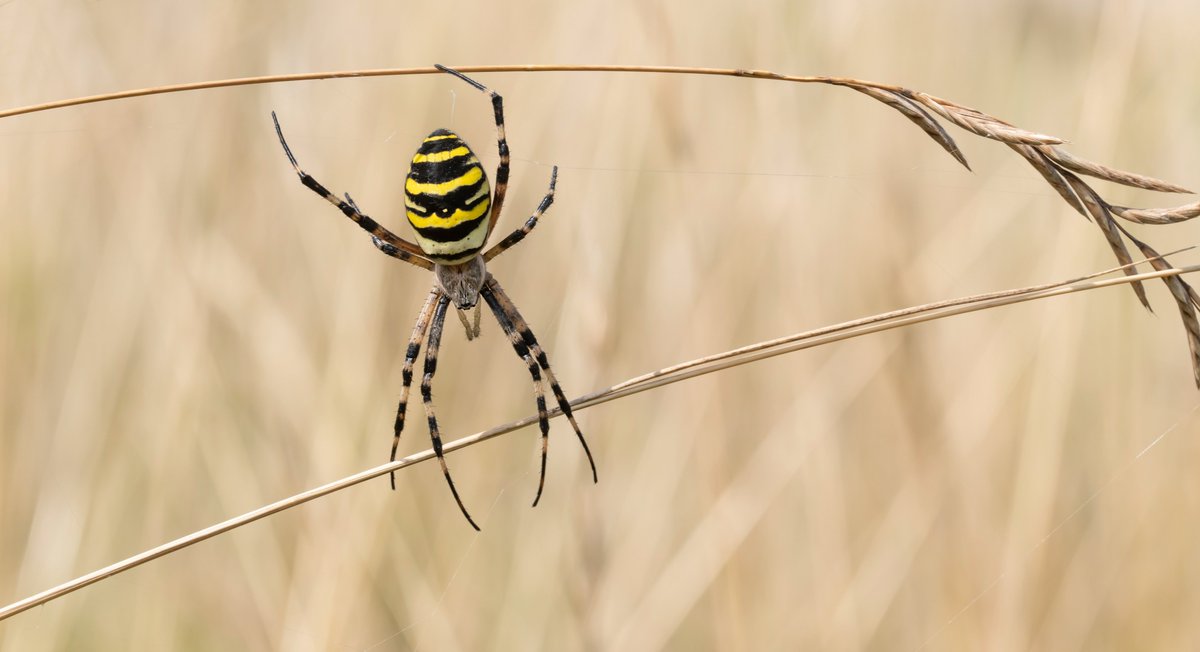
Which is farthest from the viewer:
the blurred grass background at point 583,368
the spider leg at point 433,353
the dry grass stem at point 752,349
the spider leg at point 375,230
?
the spider leg at point 433,353

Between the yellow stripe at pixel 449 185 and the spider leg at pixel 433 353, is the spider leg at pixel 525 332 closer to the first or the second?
the spider leg at pixel 433 353

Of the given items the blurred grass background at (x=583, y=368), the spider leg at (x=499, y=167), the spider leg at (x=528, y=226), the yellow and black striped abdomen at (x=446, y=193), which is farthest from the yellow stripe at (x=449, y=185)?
the blurred grass background at (x=583, y=368)

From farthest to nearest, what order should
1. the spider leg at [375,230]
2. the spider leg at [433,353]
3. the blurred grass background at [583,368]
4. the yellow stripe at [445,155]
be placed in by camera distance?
1. the spider leg at [433,353]
2. the blurred grass background at [583,368]
3. the spider leg at [375,230]
4. the yellow stripe at [445,155]

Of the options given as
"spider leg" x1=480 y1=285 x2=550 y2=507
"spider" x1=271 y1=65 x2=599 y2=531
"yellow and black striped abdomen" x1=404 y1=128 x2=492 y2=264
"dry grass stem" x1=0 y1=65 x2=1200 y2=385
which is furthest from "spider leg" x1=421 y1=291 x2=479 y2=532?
"dry grass stem" x1=0 y1=65 x2=1200 y2=385

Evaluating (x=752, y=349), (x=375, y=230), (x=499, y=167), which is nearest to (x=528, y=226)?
(x=499, y=167)

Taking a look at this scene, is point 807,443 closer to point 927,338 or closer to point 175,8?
point 927,338
